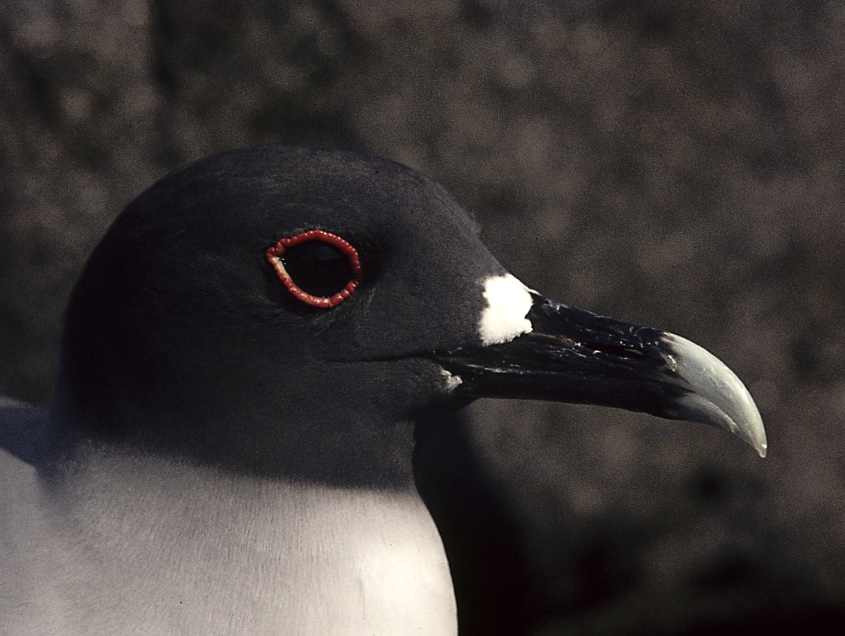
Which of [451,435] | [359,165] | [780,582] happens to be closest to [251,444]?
[359,165]

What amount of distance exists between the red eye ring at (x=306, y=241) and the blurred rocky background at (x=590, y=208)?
64.3 inches

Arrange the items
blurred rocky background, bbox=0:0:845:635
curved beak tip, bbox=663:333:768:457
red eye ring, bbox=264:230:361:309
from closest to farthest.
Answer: red eye ring, bbox=264:230:361:309 → curved beak tip, bbox=663:333:768:457 → blurred rocky background, bbox=0:0:845:635

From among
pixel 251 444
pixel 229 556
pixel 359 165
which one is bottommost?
pixel 229 556

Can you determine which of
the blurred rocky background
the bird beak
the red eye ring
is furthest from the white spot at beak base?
the blurred rocky background

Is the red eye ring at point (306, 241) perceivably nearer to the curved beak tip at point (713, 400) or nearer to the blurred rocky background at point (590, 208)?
the curved beak tip at point (713, 400)

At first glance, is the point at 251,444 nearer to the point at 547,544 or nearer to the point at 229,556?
the point at 229,556

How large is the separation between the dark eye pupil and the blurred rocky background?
164 cm

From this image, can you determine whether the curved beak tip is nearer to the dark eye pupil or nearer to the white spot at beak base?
the white spot at beak base

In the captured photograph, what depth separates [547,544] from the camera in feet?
12.0

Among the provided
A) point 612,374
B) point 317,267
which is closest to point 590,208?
point 612,374

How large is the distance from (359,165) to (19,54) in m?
1.71

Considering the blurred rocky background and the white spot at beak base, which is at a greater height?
the blurred rocky background

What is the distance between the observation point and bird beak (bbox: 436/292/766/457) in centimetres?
206

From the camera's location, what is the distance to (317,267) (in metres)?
1.97
